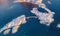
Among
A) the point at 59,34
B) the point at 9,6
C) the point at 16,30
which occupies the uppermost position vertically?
the point at 9,6

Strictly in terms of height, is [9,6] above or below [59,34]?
above

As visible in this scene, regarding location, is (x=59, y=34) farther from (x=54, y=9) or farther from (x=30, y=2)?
(x=30, y=2)

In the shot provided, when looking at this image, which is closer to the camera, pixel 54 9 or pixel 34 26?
pixel 34 26

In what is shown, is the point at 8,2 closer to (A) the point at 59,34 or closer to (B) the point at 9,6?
(B) the point at 9,6

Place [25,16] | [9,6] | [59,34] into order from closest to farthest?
[59,34], [25,16], [9,6]

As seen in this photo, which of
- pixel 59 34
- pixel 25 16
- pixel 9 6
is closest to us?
pixel 59 34

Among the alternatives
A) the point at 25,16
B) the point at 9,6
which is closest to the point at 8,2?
the point at 9,6
